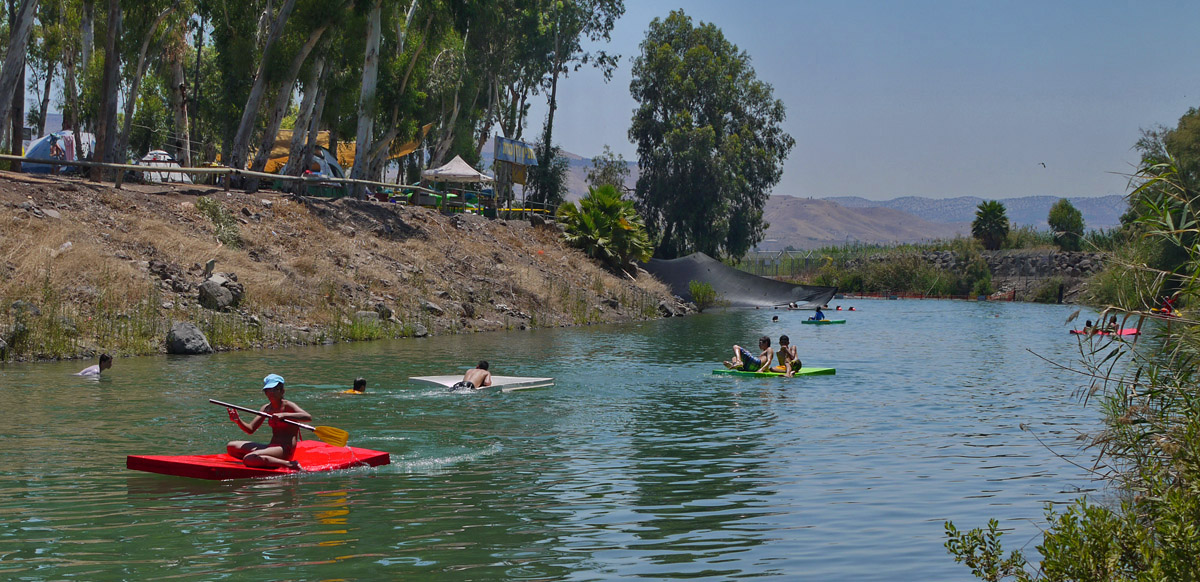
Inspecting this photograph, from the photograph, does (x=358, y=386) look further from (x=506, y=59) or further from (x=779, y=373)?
(x=506, y=59)

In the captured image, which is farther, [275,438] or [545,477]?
[275,438]

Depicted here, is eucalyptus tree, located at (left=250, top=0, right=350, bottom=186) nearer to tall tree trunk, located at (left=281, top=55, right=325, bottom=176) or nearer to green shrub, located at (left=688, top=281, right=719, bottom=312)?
tall tree trunk, located at (left=281, top=55, right=325, bottom=176)

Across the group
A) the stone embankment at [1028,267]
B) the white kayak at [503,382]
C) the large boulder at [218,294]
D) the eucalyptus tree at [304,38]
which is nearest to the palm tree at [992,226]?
the stone embankment at [1028,267]

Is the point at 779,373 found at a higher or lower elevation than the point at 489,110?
lower

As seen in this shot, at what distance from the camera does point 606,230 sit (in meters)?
52.7

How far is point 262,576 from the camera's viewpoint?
8.12 m

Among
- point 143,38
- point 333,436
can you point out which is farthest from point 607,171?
point 333,436

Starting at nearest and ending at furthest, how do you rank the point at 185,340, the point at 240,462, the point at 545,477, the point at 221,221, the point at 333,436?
the point at 240,462, the point at 545,477, the point at 333,436, the point at 185,340, the point at 221,221

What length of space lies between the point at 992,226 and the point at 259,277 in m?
66.9

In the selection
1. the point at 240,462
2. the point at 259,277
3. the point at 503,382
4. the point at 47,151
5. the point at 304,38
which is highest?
the point at 304,38

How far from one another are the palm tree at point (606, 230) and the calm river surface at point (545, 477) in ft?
89.4

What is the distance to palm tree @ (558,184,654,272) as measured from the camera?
52.4m

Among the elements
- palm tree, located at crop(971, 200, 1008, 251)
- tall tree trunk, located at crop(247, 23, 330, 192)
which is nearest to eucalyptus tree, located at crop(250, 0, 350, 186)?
tall tree trunk, located at crop(247, 23, 330, 192)

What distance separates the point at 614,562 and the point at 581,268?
41441 millimetres
